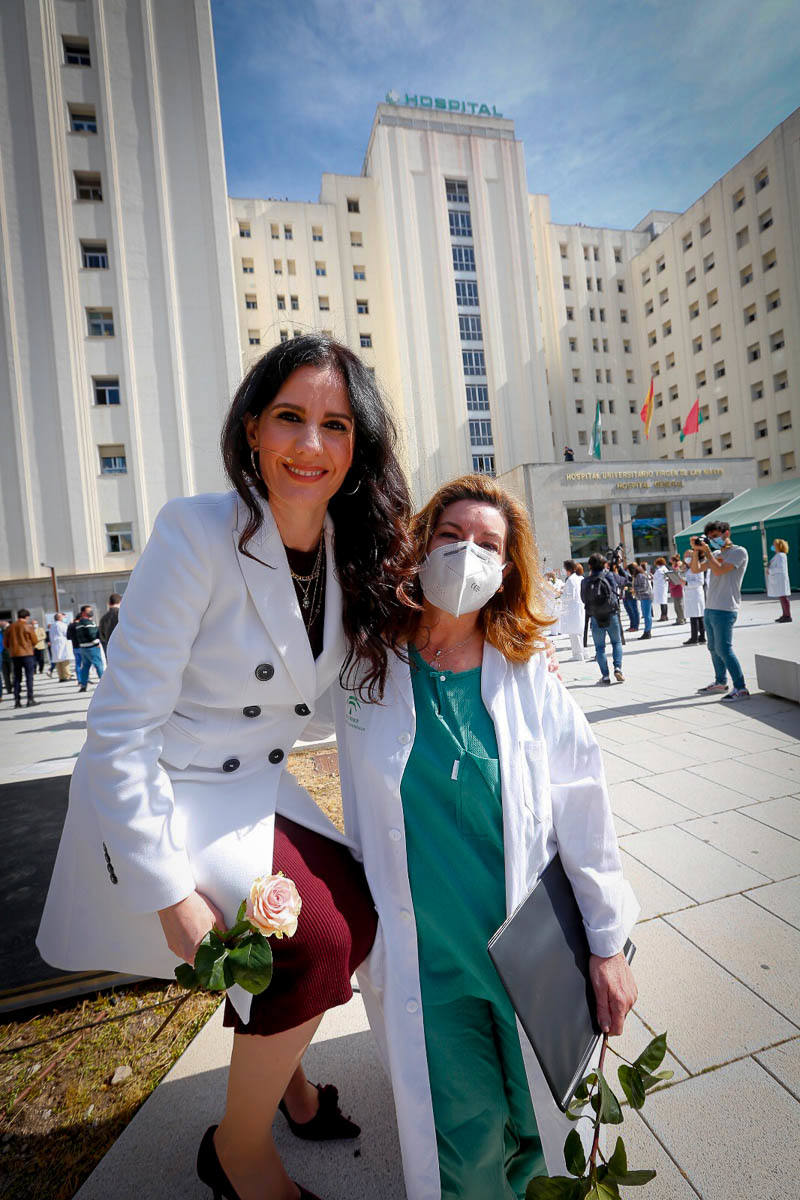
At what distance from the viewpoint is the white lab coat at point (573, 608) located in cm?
1275

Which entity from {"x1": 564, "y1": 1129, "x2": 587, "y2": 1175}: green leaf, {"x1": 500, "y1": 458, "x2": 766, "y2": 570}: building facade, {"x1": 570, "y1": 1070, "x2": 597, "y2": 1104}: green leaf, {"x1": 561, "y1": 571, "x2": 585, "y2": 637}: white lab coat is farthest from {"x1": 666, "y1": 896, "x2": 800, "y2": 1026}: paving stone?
{"x1": 500, "y1": 458, "x2": 766, "y2": 570}: building facade

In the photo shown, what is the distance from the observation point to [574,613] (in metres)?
13.0

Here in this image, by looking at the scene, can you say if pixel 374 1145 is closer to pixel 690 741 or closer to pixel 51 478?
pixel 690 741

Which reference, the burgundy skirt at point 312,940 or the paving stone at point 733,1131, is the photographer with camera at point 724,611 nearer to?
the paving stone at point 733,1131

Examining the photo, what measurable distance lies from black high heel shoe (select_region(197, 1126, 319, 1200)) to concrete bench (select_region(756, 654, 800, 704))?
6670 millimetres

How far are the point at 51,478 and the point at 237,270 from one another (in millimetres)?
21394

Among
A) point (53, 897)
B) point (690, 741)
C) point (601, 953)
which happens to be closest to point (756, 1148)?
point (601, 953)

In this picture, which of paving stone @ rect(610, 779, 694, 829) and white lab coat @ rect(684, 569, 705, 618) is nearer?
paving stone @ rect(610, 779, 694, 829)

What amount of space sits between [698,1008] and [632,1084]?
1298 millimetres

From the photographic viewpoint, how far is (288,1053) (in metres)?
1.41

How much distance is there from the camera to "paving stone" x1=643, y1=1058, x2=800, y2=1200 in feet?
5.21

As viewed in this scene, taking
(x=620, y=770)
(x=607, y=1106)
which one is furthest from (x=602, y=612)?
(x=607, y=1106)

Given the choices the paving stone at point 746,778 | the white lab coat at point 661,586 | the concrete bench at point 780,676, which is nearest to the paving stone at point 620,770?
the paving stone at point 746,778

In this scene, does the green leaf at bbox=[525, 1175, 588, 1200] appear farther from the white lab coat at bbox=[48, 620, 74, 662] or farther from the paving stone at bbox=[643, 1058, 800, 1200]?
the white lab coat at bbox=[48, 620, 74, 662]
